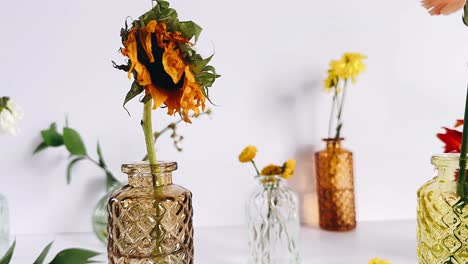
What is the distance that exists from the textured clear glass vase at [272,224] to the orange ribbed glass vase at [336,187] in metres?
0.20

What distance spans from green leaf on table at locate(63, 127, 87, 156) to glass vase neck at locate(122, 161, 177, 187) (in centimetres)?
56

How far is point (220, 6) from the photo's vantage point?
1147 mm

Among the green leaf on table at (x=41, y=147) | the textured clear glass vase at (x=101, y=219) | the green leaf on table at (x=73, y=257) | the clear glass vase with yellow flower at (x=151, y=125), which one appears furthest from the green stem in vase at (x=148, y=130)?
the green leaf on table at (x=41, y=147)

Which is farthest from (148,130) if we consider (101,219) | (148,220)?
(101,219)

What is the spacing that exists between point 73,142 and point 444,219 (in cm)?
85

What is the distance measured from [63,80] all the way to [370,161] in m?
0.85

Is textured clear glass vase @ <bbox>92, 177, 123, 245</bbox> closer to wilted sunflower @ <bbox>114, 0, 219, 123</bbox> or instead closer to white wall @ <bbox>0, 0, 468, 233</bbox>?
white wall @ <bbox>0, 0, 468, 233</bbox>

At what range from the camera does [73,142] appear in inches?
42.6

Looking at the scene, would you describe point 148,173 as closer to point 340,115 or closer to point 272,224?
point 272,224

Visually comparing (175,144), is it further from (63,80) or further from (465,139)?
(465,139)

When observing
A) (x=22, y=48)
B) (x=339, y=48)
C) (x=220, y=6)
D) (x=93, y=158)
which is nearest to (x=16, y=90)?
(x=22, y=48)

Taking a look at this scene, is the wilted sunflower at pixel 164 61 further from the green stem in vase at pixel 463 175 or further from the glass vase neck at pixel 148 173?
the green stem in vase at pixel 463 175

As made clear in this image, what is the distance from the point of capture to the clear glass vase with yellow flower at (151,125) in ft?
1.57

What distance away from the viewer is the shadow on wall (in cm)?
118
